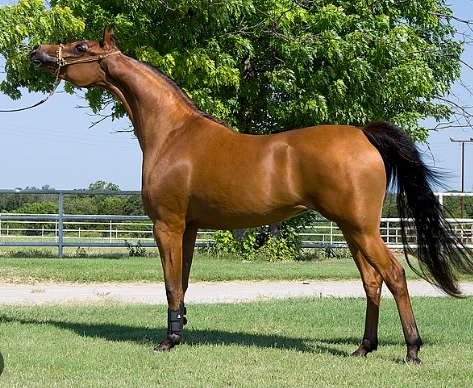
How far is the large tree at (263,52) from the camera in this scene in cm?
1564

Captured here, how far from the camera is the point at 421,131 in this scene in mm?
18406

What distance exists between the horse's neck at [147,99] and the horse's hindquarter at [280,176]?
516 millimetres

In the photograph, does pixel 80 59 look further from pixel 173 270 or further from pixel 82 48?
pixel 173 270

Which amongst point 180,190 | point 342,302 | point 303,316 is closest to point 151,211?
point 180,190

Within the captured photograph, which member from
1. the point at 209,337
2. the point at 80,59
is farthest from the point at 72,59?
the point at 209,337

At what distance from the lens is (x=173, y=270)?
7504mm

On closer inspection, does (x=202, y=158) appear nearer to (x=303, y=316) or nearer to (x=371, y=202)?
(x=371, y=202)

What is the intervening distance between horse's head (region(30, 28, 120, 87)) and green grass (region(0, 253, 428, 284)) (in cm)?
656

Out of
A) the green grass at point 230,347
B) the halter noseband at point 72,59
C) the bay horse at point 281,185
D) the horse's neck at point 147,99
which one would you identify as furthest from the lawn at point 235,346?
the halter noseband at point 72,59

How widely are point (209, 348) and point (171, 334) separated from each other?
0.38 meters

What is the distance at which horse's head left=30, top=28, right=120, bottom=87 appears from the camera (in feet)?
26.5

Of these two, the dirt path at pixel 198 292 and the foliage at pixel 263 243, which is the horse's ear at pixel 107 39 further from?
the foliage at pixel 263 243

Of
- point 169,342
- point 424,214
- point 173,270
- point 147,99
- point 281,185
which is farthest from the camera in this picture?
point 147,99

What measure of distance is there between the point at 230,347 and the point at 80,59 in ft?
10.9
